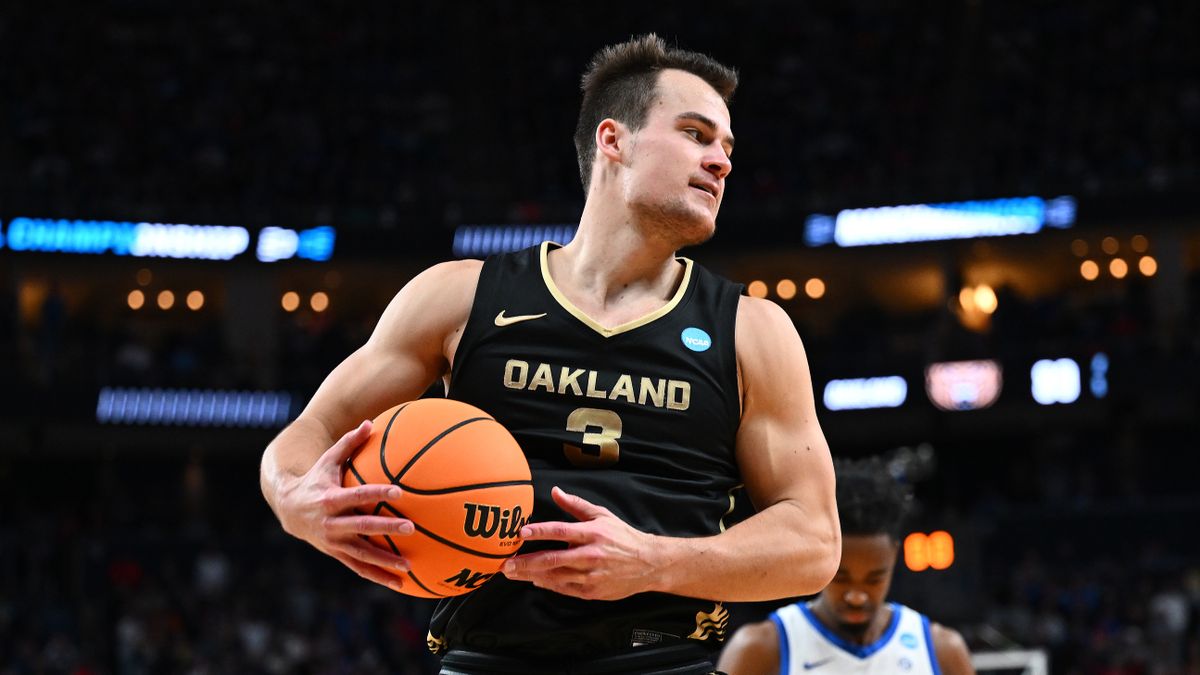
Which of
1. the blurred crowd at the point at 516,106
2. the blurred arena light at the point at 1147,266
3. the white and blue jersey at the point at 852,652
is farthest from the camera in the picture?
the blurred arena light at the point at 1147,266

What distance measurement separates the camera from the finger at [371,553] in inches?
125

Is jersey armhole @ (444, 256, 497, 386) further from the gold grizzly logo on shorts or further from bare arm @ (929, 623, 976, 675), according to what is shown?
bare arm @ (929, 623, 976, 675)

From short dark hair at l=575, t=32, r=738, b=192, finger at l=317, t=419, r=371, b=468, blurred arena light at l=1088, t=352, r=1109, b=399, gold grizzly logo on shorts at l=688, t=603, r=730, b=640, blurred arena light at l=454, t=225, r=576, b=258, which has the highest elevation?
blurred arena light at l=454, t=225, r=576, b=258

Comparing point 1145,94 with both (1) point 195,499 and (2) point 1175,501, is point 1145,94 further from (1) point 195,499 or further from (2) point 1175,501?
(1) point 195,499

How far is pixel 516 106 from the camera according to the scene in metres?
29.8

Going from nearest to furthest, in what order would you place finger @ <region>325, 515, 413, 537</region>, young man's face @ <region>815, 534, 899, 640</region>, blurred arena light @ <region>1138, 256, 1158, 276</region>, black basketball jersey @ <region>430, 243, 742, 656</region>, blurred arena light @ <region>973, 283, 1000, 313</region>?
finger @ <region>325, 515, 413, 537</region>, black basketball jersey @ <region>430, 243, 742, 656</region>, young man's face @ <region>815, 534, 899, 640</region>, blurred arena light @ <region>1138, 256, 1158, 276</region>, blurred arena light @ <region>973, 283, 1000, 313</region>

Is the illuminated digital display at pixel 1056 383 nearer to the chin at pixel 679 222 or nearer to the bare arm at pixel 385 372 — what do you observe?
the chin at pixel 679 222

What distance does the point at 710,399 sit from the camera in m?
Result: 3.65

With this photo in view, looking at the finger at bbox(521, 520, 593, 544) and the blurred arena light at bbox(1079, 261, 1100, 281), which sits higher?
the blurred arena light at bbox(1079, 261, 1100, 281)

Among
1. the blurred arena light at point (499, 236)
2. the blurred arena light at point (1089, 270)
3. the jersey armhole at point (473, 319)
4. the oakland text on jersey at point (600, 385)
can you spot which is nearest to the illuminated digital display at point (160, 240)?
the blurred arena light at point (499, 236)

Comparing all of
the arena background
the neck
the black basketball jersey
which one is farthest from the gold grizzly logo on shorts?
the arena background

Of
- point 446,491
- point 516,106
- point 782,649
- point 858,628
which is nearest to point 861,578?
point 858,628

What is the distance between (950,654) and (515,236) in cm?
2099

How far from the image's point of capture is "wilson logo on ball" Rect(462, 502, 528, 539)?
3166 mm
